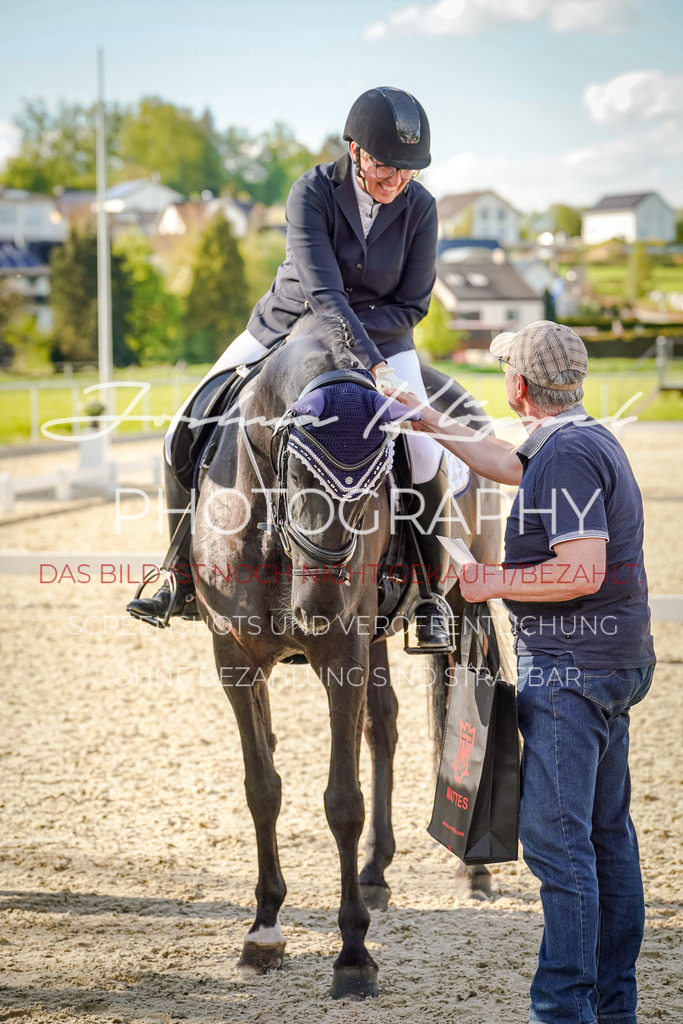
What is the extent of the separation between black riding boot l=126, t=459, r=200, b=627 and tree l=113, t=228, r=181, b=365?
3694 centimetres

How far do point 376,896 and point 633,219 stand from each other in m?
117

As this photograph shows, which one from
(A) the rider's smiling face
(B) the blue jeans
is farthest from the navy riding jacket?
(B) the blue jeans

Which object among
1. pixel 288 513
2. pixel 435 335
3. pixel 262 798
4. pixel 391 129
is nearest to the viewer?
pixel 288 513

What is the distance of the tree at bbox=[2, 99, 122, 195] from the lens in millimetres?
74125

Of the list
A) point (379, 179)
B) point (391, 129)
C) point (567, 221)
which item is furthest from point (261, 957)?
point (567, 221)

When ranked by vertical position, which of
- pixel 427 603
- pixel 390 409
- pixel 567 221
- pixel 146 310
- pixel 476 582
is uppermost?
pixel 567 221

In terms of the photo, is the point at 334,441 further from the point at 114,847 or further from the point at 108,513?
the point at 108,513

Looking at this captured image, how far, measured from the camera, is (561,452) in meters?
2.41

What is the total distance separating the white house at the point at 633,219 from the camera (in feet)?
359

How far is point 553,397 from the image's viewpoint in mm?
2541

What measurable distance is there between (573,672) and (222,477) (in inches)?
56.6

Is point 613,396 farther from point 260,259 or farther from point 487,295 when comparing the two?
point 487,295

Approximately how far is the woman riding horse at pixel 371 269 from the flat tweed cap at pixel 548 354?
0.55 meters

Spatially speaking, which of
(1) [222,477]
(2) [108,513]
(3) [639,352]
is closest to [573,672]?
(1) [222,477]
